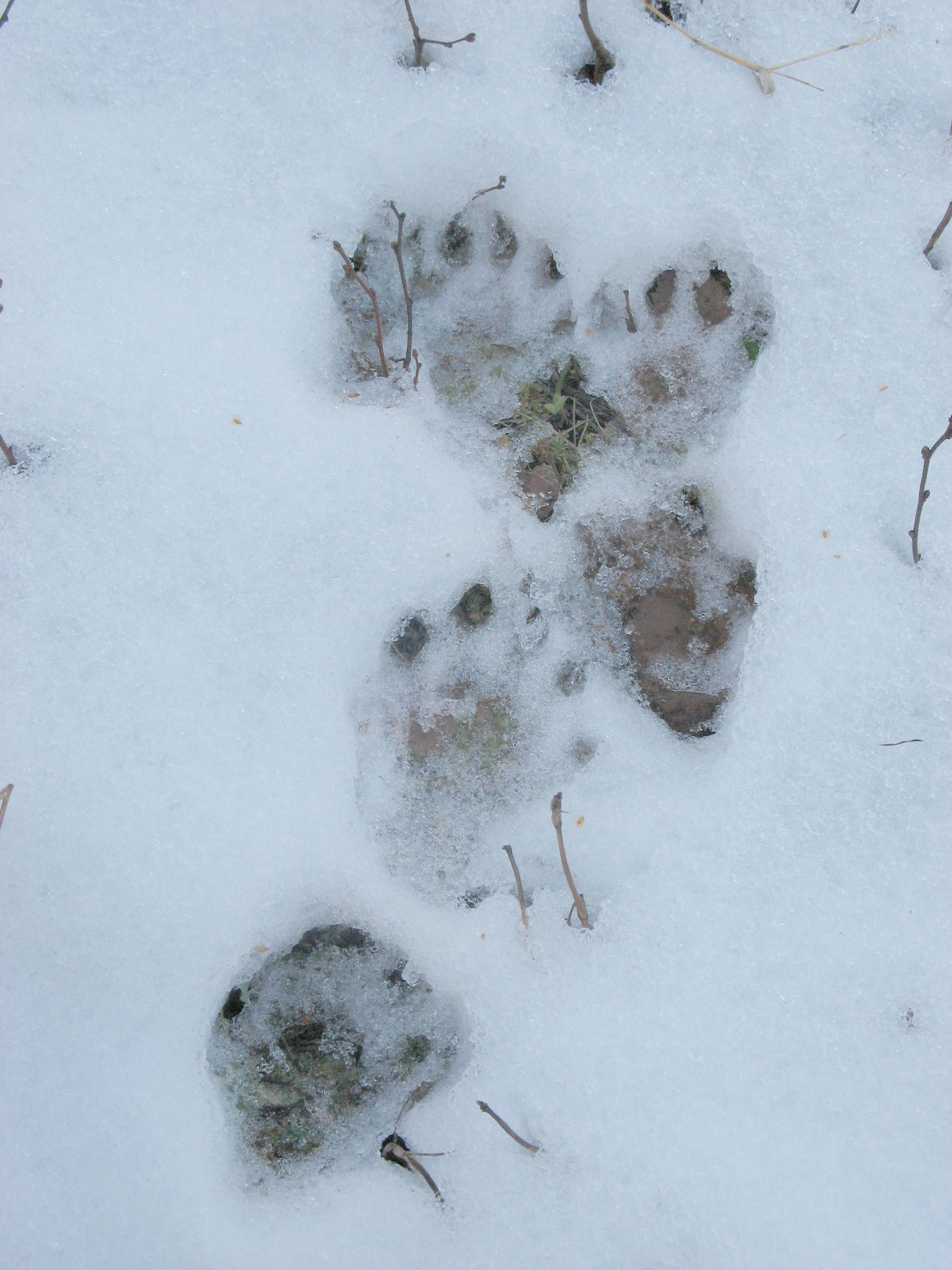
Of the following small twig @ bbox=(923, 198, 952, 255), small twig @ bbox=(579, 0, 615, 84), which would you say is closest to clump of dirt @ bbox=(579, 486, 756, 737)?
small twig @ bbox=(923, 198, 952, 255)

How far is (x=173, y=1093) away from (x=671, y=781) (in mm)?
1427

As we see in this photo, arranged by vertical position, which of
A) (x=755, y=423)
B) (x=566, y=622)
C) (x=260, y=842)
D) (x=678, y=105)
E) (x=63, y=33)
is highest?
(x=63, y=33)

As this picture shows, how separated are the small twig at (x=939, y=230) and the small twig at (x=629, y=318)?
750 millimetres

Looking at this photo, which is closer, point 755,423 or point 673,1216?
point 673,1216

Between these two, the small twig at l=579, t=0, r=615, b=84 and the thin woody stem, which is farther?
the small twig at l=579, t=0, r=615, b=84

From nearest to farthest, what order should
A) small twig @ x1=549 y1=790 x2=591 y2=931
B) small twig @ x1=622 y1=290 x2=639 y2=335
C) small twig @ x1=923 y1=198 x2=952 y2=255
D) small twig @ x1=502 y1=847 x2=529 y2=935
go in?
small twig @ x1=549 y1=790 x2=591 y2=931
small twig @ x1=502 y1=847 x2=529 y2=935
small twig @ x1=923 y1=198 x2=952 y2=255
small twig @ x1=622 y1=290 x2=639 y2=335

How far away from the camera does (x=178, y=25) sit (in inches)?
79.1

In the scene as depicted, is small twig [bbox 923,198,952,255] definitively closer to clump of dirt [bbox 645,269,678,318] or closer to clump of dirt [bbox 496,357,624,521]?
clump of dirt [bbox 645,269,678,318]

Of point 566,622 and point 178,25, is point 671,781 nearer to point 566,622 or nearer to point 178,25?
point 566,622

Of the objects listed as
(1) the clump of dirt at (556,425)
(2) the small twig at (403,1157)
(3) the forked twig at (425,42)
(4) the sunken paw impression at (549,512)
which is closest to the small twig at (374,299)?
(4) the sunken paw impression at (549,512)

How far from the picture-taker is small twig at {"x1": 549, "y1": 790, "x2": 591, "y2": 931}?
170 cm

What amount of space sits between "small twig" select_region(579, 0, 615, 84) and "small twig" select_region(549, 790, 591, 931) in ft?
6.01

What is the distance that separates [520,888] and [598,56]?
6.84 ft

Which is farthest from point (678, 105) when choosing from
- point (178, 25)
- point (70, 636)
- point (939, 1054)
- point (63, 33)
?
point (939, 1054)
